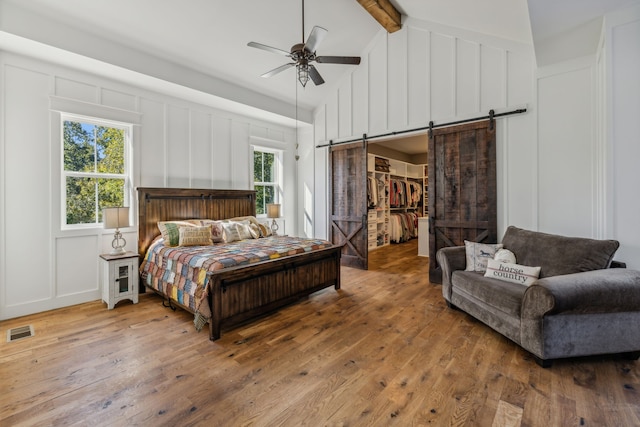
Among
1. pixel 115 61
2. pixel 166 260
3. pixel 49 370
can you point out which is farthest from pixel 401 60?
pixel 49 370

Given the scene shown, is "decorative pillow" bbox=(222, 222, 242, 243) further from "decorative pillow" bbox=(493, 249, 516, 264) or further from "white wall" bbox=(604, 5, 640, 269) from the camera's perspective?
"white wall" bbox=(604, 5, 640, 269)

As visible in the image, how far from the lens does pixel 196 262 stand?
3039 mm

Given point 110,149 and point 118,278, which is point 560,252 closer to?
point 118,278

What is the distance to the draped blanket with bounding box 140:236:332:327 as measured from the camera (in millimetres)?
2871

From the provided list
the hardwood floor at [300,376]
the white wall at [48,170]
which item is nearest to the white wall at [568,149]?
the hardwood floor at [300,376]

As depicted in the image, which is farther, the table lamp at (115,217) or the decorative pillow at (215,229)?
the decorative pillow at (215,229)

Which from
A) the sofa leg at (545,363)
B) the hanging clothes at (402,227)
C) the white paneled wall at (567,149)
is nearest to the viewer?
the sofa leg at (545,363)

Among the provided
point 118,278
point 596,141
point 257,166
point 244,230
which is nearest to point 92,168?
point 118,278

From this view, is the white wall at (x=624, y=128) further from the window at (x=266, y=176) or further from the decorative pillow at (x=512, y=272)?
the window at (x=266, y=176)

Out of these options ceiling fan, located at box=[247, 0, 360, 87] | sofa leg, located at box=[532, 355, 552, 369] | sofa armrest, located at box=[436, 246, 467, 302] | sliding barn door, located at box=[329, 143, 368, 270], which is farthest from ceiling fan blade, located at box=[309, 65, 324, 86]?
sofa leg, located at box=[532, 355, 552, 369]

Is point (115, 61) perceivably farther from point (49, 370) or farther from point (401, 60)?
point (401, 60)

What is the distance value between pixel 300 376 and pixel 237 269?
1.20 m

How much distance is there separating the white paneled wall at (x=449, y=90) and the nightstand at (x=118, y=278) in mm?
4117

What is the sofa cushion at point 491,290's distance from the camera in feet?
8.21
